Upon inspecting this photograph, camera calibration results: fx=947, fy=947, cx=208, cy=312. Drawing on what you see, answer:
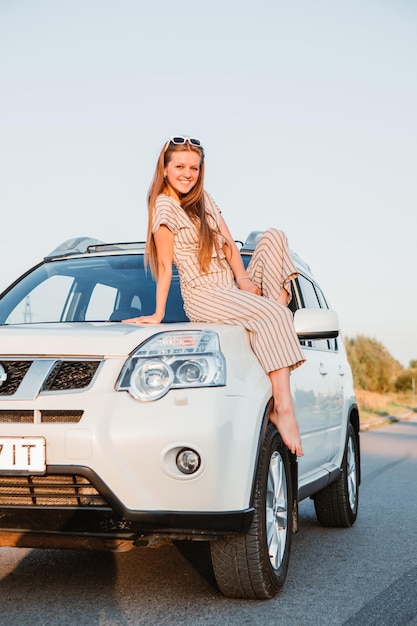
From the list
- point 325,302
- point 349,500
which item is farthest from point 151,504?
point 325,302

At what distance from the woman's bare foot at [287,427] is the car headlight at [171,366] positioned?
1.94 feet

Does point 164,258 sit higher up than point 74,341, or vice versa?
point 164,258

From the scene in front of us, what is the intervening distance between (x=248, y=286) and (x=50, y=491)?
5.84ft

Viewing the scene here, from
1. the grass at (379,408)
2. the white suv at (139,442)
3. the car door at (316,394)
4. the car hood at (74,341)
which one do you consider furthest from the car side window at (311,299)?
the grass at (379,408)

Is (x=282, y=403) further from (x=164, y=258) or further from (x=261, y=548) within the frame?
(x=164, y=258)

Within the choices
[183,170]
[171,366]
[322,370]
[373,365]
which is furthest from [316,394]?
[373,365]

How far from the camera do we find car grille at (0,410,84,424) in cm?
388

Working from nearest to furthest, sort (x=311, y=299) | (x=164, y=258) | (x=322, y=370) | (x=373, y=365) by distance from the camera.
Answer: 1. (x=164, y=258)
2. (x=322, y=370)
3. (x=311, y=299)
4. (x=373, y=365)

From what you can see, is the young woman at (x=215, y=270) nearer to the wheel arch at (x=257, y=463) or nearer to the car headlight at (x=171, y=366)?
the wheel arch at (x=257, y=463)

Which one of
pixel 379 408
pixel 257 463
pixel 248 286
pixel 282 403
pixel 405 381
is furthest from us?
pixel 405 381

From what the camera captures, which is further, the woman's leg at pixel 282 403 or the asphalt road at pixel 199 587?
the woman's leg at pixel 282 403

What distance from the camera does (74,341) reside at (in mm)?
4066

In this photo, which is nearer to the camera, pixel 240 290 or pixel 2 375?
pixel 2 375

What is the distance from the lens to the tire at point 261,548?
418 cm
